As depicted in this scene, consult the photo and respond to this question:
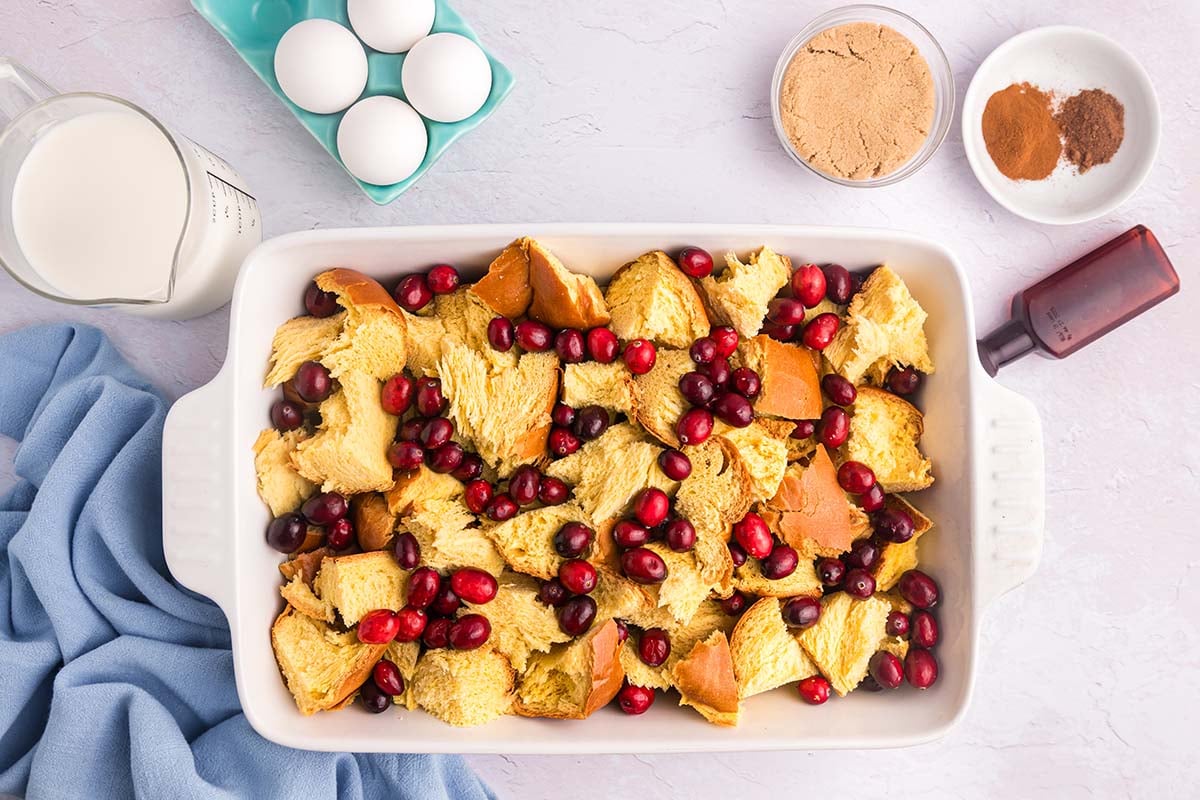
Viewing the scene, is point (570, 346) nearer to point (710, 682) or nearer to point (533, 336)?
point (533, 336)

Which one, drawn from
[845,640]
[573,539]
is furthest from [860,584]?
[573,539]

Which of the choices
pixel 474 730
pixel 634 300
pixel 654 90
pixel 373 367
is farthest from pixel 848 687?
pixel 654 90

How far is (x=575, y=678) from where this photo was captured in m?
1.38

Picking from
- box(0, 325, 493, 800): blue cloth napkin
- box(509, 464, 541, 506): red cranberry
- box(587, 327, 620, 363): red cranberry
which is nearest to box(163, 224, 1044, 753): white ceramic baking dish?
box(587, 327, 620, 363): red cranberry

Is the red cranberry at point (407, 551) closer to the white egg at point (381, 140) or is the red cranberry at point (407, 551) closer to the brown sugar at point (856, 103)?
the white egg at point (381, 140)

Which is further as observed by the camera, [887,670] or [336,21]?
[336,21]

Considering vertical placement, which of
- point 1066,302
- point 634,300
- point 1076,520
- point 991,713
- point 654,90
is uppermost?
point 654,90

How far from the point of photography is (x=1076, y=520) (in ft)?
5.63

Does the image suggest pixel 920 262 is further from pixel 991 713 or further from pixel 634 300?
pixel 991 713

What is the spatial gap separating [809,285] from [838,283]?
48 millimetres

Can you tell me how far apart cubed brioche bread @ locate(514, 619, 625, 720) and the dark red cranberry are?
11 centimetres

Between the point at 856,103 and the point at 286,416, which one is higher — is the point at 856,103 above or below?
above

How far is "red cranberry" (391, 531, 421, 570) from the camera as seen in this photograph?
1.39m

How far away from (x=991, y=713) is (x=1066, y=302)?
745 mm
